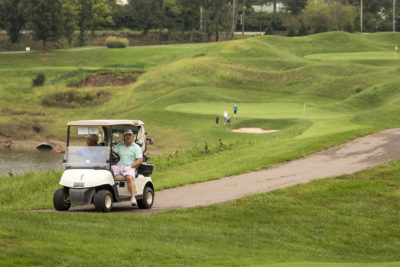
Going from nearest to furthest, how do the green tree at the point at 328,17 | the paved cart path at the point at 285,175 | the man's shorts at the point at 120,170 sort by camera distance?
the man's shorts at the point at 120,170 < the paved cart path at the point at 285,175 < the green tree at the point at 328,17

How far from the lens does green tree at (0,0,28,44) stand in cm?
9919

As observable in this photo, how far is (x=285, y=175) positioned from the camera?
22.8 meters

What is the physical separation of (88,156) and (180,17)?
11022cm

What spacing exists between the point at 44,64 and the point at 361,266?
271 ft

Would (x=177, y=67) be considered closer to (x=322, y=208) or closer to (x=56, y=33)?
(x=56, y=33)

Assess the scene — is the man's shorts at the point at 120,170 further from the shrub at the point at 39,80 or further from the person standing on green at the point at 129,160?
the shrub at the point at 39,80

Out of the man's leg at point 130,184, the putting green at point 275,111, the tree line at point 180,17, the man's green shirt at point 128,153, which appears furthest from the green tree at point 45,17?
the man's leg at point 130,184

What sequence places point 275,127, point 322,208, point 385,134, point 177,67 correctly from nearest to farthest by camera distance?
point 322,208
point 385,134
point 275,127
point 177,67

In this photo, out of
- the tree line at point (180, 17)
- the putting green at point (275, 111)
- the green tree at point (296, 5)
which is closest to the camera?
the putting green at point (275, 111)

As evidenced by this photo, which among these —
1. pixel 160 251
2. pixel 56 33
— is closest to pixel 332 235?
pixel 160 251

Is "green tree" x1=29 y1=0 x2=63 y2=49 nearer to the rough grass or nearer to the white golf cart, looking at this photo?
the rough grass

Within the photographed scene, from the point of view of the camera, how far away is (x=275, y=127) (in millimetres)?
47125

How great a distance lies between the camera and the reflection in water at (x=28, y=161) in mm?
40125

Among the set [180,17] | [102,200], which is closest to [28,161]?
[102,200]
